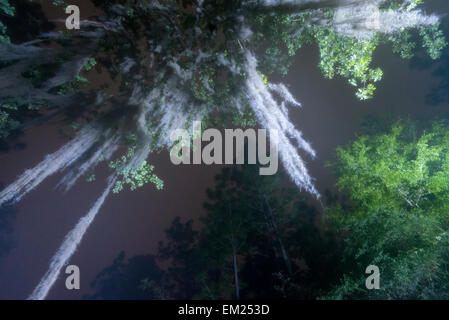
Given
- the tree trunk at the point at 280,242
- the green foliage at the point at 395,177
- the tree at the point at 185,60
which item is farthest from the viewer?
the tree trunk at the point at 280,242

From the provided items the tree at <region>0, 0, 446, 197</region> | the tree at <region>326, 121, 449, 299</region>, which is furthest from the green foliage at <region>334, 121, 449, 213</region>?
the tree at <region>0, 0, 446, 197</region>

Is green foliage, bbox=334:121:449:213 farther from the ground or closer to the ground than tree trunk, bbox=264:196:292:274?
farther from the ground

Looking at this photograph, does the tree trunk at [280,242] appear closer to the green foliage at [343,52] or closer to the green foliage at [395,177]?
the green foliage at [395,177]

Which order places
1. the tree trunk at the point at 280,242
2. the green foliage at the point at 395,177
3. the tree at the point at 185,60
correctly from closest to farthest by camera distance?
the tree at the point at 185,60 < the green foliage at the point at 395,177 < the tree trunk at the point at 280,242

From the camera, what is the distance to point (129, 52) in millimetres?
6098

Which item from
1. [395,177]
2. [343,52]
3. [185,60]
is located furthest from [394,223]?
[185,60]

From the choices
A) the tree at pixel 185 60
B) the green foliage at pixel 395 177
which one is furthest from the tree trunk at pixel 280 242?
the tree at pixel 185 60

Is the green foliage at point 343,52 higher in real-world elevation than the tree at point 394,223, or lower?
higher

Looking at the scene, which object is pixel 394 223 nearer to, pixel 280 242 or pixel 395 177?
pixel 395 177

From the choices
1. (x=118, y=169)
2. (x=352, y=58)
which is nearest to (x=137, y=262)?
(x=118, y=169)

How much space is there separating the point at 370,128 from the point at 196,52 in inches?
630

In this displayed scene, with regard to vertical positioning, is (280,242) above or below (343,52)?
below

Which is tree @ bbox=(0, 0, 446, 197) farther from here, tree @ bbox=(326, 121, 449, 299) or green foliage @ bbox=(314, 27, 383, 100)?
tree @ bbox=(326, 121, 449, 299)

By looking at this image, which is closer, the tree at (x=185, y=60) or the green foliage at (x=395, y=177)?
the tree at (x=185, y=60)
